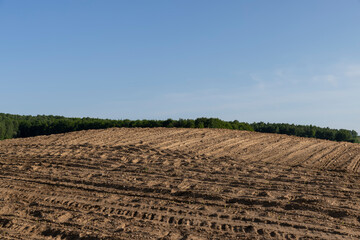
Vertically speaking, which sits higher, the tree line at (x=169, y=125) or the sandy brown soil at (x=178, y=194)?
the tree line at (x=169, y=125)

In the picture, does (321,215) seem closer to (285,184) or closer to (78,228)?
(285,184)

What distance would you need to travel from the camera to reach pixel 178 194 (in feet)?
24.6

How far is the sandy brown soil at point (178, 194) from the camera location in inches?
218

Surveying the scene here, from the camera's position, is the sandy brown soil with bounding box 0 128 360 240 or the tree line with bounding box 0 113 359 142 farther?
the tree line with bounding box 0 113 359 142

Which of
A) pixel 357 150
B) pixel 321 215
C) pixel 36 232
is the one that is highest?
pixel 357 150

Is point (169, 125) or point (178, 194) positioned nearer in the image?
point (178, 194)

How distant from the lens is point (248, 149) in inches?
574

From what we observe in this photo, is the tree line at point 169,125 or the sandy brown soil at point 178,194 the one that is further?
the tree line at point 169,125

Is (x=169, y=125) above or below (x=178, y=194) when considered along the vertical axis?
above

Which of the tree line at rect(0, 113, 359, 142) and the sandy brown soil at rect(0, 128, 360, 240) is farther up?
the tree line at rect(0, 113, 359, 142)

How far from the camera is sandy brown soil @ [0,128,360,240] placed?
554 centimetres

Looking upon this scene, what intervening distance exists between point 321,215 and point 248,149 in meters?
8.43

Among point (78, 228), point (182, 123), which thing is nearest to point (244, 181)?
point (78, 228)

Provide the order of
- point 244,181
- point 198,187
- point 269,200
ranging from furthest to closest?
1. point 244,181
2. point 198,187
3. point 269,200
